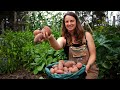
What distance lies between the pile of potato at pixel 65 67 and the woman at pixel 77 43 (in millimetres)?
97

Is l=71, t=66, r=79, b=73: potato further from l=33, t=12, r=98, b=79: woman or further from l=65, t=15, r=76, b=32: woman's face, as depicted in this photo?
l=65, t=15, r=76, b=32: woman's face

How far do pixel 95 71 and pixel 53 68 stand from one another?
13.6 inches

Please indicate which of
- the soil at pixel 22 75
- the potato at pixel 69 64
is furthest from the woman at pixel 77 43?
the soil at pixel 22 75

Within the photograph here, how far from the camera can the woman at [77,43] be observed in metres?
2.06

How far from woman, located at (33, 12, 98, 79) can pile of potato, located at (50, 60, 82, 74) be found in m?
0.10

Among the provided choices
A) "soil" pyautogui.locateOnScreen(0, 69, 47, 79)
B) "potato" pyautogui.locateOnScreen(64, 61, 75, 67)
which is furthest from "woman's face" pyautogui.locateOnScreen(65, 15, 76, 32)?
"soil" pyautogui.locateOnScreen(0, 69, 47, 79)

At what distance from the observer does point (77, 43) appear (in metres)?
2.09

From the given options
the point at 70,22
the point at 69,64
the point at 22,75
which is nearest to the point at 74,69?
the point at 69,64

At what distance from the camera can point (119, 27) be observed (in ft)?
8.80

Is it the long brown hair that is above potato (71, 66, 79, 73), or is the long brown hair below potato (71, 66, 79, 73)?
above

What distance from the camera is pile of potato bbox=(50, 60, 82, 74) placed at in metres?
1.93

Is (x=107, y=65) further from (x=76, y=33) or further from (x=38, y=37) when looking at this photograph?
(x=38, y=37)
